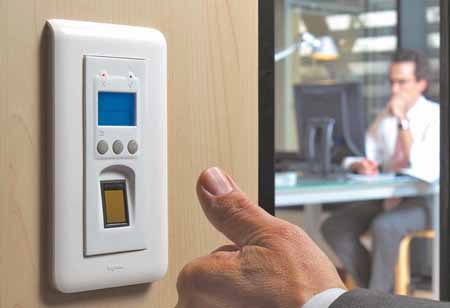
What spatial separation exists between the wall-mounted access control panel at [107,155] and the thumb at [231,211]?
0.16 ft

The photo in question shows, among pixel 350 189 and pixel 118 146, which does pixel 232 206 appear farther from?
pixel 350 189

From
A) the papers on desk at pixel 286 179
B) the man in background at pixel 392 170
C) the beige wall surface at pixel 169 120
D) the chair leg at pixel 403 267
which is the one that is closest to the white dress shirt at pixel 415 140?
the man in background at pixel 392 170

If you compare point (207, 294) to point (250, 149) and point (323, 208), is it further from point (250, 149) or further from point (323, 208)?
point (323, 208)

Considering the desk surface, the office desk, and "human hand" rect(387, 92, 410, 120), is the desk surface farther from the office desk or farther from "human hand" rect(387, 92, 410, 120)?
"human hand" rect(387, 92, 410, 120)

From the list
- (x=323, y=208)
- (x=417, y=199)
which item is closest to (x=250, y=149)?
(x=417, y=199)

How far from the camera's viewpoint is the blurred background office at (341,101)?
3354 millimetres

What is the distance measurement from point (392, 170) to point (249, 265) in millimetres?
3192

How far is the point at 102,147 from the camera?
1.50ft

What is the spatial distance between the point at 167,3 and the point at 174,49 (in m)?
0.03

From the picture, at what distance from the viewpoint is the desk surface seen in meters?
3.20

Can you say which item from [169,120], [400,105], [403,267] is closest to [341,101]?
[400,105]

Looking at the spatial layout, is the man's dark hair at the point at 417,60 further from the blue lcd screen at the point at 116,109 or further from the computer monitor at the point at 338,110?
the blue lcd screen at the point at 116,109

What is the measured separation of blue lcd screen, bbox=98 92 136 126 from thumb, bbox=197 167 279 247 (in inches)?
2.4

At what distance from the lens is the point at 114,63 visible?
0.46 m
